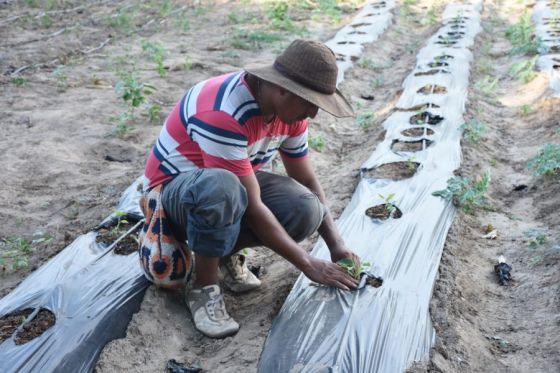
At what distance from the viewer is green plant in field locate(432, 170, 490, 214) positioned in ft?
11.1

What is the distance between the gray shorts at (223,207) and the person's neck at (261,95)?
0.89ft

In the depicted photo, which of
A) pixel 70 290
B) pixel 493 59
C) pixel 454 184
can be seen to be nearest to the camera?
pixel 70 290

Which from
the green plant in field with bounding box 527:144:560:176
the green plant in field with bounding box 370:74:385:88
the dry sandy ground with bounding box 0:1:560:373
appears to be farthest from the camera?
the green plant in field with bounding box 370:74:385:88

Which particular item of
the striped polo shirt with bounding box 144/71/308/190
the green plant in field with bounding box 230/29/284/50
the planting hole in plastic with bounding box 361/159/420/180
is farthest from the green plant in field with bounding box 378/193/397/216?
the green plant in field with bounding box 230/29/284/50

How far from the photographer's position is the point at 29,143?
14.4ft

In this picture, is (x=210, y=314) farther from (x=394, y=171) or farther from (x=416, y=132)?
(x=416, y=132)

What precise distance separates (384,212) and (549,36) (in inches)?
210

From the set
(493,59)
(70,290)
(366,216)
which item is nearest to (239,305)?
(70,290)

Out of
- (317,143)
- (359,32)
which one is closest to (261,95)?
(317,143)

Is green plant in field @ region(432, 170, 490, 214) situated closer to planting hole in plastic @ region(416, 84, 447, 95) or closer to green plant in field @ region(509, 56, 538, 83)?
planting hole in plastic @ region(416, 84, 447, 95)

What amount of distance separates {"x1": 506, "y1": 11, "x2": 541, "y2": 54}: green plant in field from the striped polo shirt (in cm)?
564

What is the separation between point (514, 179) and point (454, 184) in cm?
92

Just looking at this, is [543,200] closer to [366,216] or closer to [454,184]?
[454,184]

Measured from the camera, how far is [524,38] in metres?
7.60
